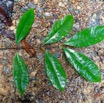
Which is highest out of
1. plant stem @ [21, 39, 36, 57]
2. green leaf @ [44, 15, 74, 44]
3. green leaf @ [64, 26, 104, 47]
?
green leaf @ [44, 15, 74, 44]

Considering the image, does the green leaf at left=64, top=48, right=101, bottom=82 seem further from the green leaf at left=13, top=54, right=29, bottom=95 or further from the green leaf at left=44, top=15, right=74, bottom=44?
the green leaf at left=13, top=54, right=29, bottom=95

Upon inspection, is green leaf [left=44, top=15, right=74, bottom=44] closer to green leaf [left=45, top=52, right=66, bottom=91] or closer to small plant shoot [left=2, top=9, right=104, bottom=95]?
small plant shoot [left=2, top=9, right=104, bottom=95]

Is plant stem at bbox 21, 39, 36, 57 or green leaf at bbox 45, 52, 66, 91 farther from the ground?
plant stem at bbox 21, 39, 36, 57

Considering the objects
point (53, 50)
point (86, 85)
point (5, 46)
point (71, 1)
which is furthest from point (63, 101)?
point (71, 1)

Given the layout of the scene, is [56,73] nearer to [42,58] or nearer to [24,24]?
[42,58]

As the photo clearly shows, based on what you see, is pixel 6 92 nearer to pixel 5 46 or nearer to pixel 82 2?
pixel 5 46

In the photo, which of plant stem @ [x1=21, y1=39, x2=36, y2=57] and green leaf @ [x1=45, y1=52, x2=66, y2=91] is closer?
green leaf @ [x1=45, y1=52, x2=66, y2=91]

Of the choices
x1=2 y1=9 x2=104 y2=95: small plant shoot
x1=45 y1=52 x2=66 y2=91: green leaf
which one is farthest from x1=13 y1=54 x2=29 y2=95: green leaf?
x1=45 y1=52 x2=66 y2=91: green leaf

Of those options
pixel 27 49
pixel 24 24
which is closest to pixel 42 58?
pixel 27 49
